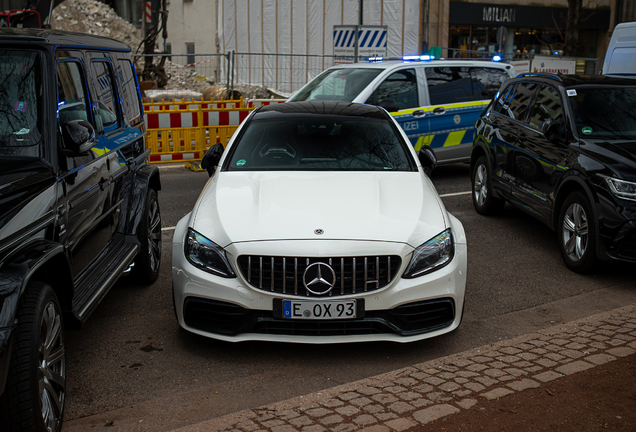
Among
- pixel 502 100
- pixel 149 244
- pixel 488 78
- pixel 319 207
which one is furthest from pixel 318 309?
pixel 488 78

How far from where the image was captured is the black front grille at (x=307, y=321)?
4047mm

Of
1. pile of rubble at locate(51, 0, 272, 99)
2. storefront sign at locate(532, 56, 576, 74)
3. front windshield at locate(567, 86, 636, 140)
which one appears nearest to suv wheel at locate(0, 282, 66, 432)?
front windshield at locate(567, 86, 636, 140)

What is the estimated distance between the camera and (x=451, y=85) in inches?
413

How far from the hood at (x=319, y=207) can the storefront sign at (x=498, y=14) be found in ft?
75.1

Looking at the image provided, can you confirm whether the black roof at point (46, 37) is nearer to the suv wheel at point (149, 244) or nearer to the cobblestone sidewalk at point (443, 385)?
the suv wheel at point (149, 244)

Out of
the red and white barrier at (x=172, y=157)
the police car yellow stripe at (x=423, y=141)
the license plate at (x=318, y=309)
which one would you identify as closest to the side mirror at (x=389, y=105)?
the police car yellow stripe at (x=423, y=141)

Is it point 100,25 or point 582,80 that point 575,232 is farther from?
point 100,25

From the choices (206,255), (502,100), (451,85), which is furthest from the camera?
(451,85)

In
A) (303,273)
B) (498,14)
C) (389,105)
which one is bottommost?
(303,273)

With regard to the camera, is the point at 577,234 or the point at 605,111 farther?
the point at 605,111

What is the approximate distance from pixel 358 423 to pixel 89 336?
224 cm

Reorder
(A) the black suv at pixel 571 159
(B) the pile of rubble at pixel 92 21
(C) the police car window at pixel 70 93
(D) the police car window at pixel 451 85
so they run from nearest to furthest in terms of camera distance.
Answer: (C) the police car window at pixel 70 93 → (A) the black suv at pixel 571 159 → (D) the police car window at pixel 451 85 → (B) the pile of rubble at pixel 92 21

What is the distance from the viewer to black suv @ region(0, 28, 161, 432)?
2.81 metres

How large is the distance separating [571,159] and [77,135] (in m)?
4.51
